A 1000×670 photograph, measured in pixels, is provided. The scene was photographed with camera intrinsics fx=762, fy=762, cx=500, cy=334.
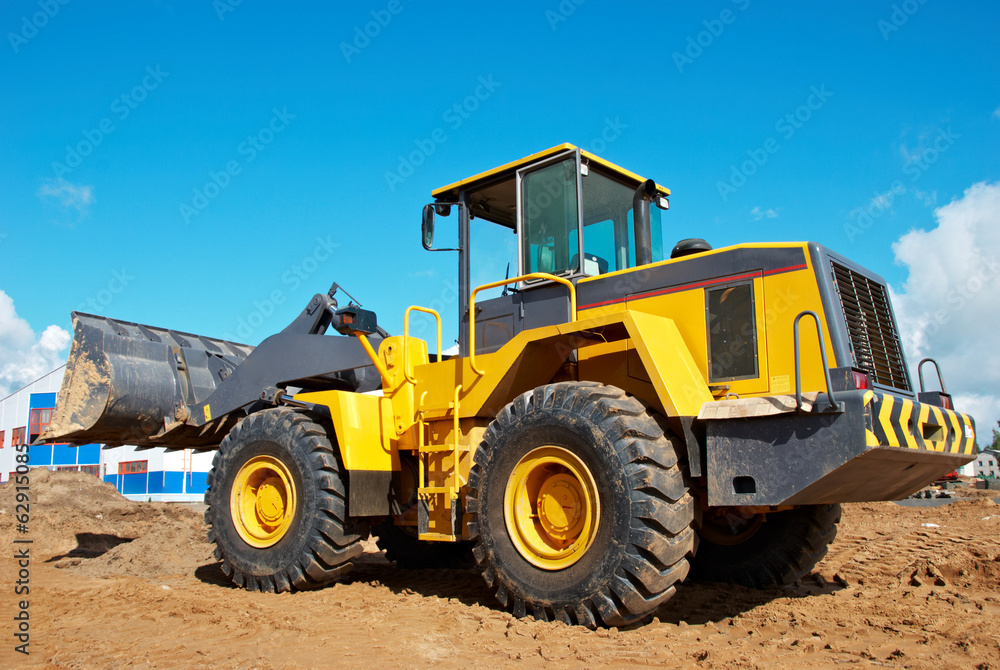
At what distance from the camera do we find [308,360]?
24.4 ft

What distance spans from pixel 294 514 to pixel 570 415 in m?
3.01

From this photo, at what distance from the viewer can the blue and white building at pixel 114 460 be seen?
32594mm

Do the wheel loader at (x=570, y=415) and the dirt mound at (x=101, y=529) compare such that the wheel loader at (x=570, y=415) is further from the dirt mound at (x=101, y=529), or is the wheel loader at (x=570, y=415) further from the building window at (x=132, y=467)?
the building window at (x=132, y=467)

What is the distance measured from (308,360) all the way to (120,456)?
31.8 meters

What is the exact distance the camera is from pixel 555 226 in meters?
6.17

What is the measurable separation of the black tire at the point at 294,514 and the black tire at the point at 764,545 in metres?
3.01

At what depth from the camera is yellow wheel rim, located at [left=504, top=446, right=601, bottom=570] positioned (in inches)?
190

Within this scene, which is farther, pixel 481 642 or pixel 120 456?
pixel 120 456

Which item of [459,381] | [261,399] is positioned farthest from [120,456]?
[459,381]

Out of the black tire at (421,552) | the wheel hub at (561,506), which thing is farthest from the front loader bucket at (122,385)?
the wheel hub at (561,506)

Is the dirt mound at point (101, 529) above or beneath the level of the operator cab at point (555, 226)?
beneath

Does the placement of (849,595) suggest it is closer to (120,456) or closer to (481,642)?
(481,642)

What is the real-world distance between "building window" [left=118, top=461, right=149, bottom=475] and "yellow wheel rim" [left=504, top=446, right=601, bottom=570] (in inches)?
1283

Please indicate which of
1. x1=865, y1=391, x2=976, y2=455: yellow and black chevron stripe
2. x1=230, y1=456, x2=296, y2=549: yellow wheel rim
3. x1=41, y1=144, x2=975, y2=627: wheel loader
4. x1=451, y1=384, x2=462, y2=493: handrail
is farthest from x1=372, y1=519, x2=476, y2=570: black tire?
x1=865, y1=391, x2=976, y2=455: yellow and black chevron stripe
